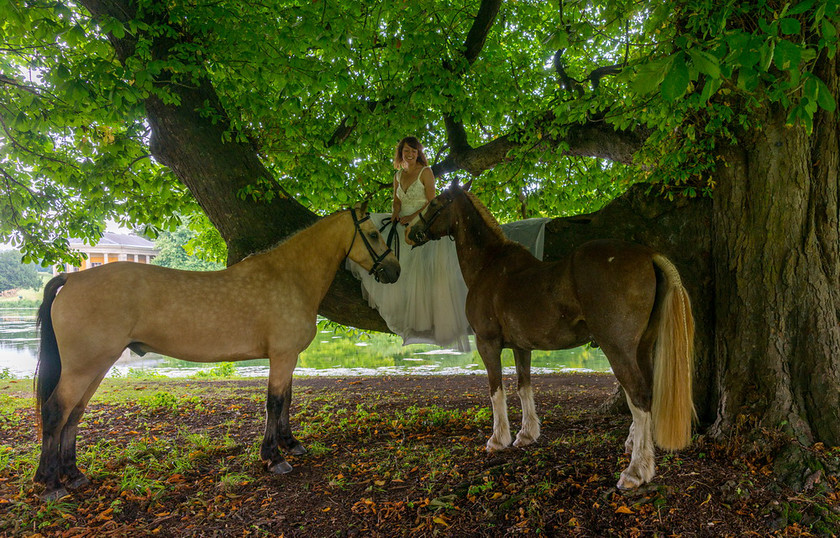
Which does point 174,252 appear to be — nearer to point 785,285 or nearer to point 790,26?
point 785,285

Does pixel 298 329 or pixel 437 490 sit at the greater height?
pixel 298 329

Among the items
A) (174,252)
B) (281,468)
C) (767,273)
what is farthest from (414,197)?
(174,252)

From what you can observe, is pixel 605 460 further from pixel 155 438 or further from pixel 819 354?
pixel 155 438

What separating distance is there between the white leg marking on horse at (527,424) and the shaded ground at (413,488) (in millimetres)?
120

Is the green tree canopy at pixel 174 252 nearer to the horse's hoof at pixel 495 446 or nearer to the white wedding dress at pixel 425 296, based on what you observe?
the white wedding dress at pixel 425 296

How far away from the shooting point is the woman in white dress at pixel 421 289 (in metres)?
5.29

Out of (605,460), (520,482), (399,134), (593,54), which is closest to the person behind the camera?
(520,482)

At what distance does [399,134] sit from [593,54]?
5.90m

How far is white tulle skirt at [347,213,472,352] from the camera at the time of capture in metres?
5.28

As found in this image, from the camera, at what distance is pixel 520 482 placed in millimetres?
3557

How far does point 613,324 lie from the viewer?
359 centimetres

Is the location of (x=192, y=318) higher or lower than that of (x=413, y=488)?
higher

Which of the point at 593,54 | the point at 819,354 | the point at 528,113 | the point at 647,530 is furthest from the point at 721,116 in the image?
the point at 593,54

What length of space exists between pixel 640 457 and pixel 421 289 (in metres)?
2.79
